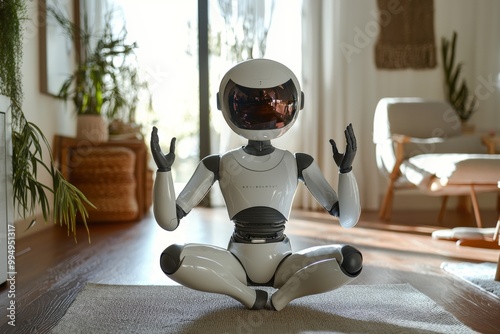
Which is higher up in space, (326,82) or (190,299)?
(326,82)

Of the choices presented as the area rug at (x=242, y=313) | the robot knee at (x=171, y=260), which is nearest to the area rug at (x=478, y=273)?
the area rug at (x=242, y=313)

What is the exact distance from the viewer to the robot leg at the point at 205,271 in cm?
136

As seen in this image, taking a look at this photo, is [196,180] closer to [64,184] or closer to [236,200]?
[236,200]

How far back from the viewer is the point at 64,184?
6.05 feet

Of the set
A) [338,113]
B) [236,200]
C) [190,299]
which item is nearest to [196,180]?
[236,200]

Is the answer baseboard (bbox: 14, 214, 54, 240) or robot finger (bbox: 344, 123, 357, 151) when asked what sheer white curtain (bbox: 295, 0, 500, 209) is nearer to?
baseboard (bbox: 14, 214, 54, 240)

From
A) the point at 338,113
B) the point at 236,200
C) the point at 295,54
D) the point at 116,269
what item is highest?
the point at 295,54

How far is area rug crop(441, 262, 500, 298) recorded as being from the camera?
5.73 ft

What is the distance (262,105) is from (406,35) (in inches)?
147

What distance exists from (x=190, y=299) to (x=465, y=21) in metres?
4.17

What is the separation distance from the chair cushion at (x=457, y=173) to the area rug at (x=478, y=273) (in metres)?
0.97

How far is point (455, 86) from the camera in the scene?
4801 millimetres

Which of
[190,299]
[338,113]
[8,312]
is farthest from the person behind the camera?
[338,113]

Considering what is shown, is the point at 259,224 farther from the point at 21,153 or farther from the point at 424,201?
the point at 424,201
